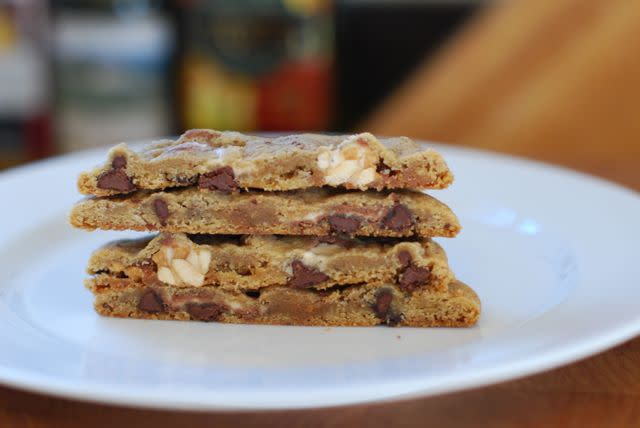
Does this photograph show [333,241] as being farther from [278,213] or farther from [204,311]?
[204,311]

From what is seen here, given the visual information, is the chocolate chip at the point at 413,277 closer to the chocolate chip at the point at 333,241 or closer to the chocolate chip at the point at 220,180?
the chocolate chip at the point at 333,241

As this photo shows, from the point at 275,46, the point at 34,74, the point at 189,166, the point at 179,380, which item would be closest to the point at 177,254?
the point at 189,166

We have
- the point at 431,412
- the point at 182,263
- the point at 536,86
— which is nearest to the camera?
the point at 431,412

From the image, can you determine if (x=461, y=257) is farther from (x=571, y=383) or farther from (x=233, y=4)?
(x=233, y=4)

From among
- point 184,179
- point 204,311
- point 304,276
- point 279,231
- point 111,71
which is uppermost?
point 184,179

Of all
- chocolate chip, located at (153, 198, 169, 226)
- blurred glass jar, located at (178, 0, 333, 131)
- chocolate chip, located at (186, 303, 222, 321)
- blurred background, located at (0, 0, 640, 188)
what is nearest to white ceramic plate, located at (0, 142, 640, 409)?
chocolate chip, located at (186, 303, 222, 321)

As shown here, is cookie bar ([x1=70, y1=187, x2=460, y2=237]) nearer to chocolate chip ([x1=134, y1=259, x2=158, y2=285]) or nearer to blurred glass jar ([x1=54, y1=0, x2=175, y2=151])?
chocolate chip ([x1=134, y1=259, x2=158, y2=285])

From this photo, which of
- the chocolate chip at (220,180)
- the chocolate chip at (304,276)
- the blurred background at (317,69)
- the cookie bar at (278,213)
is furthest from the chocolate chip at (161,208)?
the blurred background at (317,69)


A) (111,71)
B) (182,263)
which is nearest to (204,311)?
(182,263)
